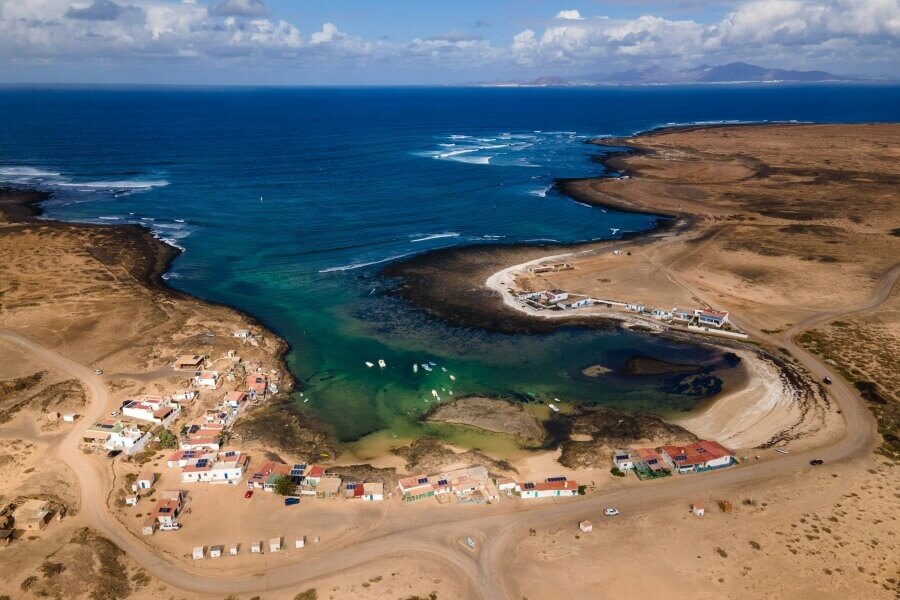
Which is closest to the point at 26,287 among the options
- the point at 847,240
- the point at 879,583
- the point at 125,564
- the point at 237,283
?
the point at 237,283

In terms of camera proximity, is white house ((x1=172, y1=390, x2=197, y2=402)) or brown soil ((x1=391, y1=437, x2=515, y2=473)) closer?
brown soil ((x1=391, y1=437, x2=515, y2=473))

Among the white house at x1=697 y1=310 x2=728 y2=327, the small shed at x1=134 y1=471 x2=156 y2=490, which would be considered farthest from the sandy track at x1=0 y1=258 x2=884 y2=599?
the white house at x1=697 y1=310 x2=728 y2=327

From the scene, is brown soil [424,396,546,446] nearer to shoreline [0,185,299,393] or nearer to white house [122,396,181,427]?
shoreline [0,185,299,393]

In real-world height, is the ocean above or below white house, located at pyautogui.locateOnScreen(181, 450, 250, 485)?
above

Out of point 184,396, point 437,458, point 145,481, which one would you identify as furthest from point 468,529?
point 184,396

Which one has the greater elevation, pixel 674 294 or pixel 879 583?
pixel 674 294

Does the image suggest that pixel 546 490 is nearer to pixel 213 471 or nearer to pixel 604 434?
pixel 604 434

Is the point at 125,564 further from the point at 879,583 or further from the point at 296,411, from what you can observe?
the point at 879,583
